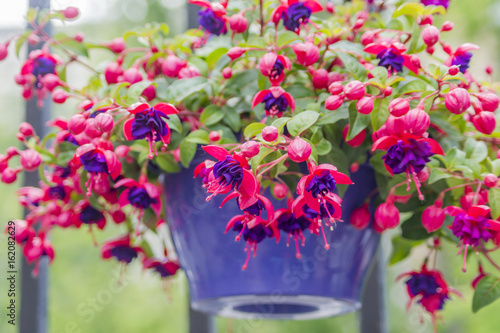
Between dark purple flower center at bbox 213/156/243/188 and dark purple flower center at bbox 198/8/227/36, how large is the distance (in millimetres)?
264

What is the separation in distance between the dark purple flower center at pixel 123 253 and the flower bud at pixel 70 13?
33 centimetres

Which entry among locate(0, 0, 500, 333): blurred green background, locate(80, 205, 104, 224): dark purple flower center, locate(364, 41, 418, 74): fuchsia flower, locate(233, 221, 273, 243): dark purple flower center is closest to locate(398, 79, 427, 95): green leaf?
locate(364, 41, 418, 74): fuchsia flower

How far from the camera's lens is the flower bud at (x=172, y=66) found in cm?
74

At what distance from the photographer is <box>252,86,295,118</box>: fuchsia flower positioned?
0.64m

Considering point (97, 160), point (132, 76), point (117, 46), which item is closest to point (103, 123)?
point (97, 160)

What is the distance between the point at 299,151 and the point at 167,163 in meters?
0.26

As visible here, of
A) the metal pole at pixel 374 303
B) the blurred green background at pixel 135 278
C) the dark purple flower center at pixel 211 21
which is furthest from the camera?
the blurred green background at pixel 135 278

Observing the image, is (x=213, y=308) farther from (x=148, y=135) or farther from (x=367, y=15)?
(x=367, y=15)

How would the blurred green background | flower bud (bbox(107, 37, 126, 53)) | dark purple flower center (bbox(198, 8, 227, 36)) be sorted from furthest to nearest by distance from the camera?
the blurred green background < flower bud (bbox(107, 37, 126, 53)) < dark purple flower center (bbox(198, 8, 227, 36))

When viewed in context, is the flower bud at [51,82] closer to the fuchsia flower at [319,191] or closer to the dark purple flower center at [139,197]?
the dark purple flower center at [139,197]

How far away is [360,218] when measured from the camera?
0.74 meters

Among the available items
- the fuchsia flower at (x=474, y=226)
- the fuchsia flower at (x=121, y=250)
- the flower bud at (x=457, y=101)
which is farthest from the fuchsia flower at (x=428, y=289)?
the fuchsia flower at (x=121, y=250)

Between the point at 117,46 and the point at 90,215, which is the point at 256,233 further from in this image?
the point at 117,46

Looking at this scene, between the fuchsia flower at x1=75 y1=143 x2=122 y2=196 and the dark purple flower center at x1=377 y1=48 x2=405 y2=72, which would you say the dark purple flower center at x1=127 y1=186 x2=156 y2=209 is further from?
the dark purple flower center at x1=377 y1=48 x2=405 y2=72
